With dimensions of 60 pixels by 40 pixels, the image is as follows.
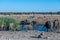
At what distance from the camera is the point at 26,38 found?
82.1 feet

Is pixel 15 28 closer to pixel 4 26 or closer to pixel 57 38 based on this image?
pixel 4 26

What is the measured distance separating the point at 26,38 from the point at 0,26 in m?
8.89

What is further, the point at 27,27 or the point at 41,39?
the point at 27,27

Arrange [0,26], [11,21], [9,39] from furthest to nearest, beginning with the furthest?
1. [11,21]
2. [0,26]
3. [9,39]

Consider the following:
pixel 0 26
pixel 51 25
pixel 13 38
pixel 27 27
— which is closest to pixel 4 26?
pixel 0 26

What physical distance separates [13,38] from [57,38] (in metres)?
3.75

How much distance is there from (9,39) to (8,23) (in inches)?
407

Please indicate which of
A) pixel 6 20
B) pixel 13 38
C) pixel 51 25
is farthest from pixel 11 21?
pixel 13 38

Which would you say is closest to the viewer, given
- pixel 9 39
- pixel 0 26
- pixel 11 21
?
pixel 9 39

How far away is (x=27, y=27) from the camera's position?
34.7 metres

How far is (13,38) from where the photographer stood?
81.7 feet

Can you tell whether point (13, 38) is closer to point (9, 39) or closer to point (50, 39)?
point (9, 39)

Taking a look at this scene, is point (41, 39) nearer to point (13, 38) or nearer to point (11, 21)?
point (13, 38)

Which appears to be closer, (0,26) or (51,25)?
(0,26)
